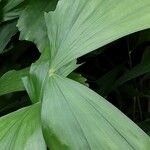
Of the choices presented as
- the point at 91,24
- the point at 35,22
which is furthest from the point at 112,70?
the point at 91,24

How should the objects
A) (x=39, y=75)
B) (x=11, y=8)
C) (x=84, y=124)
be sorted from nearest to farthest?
1. (x=84, y=124)
2. (x=39, y=75)
3. (x=11, y=8)

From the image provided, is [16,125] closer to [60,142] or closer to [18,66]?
[60,142]

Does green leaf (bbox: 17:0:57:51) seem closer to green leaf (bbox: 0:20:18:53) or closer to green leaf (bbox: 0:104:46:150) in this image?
green leaf (bbox: 0:20:18:53)

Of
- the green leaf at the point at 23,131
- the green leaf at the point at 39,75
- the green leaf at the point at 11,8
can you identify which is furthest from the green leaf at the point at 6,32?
the green leaf at the point at 23,131

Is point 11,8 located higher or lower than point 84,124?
higher

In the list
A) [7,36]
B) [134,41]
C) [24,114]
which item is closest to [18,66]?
[7,36]

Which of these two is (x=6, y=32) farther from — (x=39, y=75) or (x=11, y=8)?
(x=39, y=75)

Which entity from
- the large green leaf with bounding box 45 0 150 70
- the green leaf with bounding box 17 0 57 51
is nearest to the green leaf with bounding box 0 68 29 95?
the green leaf with bounding box 17 0 57 51
